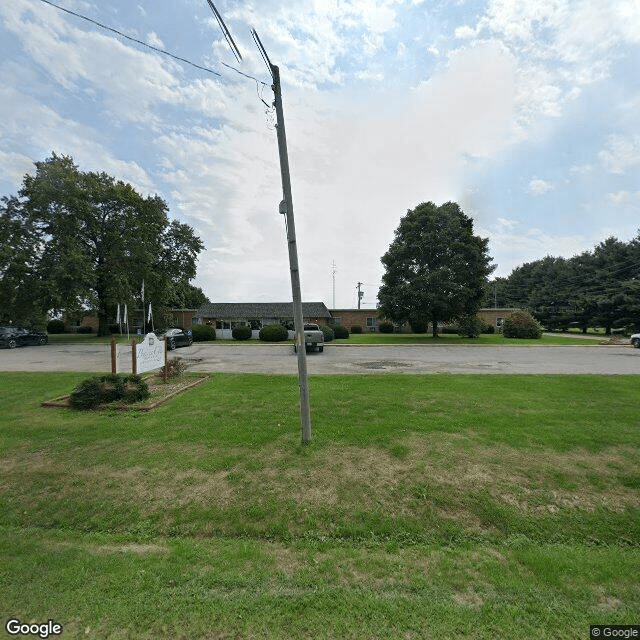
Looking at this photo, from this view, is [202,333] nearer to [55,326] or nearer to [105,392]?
[105,392]

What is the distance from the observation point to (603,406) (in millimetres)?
7785

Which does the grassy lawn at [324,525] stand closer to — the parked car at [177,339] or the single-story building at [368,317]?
the parked car at [177,339]

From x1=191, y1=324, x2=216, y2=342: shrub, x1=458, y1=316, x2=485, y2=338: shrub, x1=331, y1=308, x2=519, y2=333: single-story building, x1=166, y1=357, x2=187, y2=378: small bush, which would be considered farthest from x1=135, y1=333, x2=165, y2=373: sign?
x1=331, y1=308, x2=519, y2=333: single-story building

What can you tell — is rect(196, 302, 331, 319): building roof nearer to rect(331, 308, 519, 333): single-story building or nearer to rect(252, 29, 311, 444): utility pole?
rect(331, 308, 519, 333): single-story building

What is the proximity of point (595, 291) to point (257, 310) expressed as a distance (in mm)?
47858

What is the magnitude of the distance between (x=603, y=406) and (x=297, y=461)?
7.60 metres

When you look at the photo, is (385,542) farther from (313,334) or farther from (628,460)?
(313,334)

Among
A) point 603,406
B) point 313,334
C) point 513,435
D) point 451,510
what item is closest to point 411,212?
point 313,334

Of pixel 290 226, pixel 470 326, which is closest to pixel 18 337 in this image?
pixel 290 226

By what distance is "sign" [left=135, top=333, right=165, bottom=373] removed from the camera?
9680 millimetres

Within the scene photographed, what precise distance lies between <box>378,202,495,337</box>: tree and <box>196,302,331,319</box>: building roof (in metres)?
11.9

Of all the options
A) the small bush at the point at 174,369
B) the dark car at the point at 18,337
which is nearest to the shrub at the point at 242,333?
the dark car at the point at 18,337

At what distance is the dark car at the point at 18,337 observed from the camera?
25734mm

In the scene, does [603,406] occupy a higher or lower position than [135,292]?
lower
